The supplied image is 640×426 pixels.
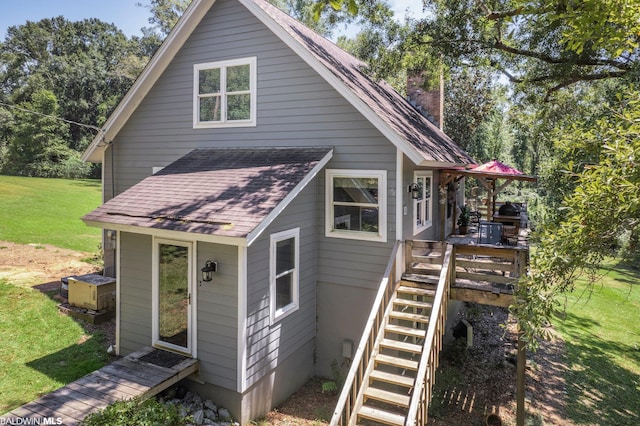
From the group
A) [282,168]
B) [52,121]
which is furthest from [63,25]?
[282,168]

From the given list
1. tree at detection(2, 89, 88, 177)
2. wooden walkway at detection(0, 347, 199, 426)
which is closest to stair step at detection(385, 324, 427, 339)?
wooden walkway at detection(0, 347, 199, 426)

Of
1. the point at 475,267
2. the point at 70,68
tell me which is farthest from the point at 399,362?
the point at 70,68

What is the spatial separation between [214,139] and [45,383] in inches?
239

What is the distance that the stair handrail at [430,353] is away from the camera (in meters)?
5.57

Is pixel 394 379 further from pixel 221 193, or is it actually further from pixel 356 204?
pixel 221 193

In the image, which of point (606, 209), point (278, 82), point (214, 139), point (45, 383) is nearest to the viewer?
point (606, 209)

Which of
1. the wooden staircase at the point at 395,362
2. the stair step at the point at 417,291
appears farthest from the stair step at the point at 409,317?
the stair step at the point at 417,291

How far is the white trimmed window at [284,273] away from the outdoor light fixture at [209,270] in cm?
101

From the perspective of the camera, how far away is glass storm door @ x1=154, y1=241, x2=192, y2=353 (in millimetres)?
7245

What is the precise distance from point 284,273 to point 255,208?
161 centimetres

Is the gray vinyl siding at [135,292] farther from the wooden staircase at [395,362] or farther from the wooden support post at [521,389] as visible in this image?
the wooden support post at [521,389]

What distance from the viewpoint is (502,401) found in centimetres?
837

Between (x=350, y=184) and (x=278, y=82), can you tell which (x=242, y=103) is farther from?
(x=350, y=184)

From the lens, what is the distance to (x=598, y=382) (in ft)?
32.1
